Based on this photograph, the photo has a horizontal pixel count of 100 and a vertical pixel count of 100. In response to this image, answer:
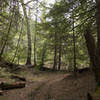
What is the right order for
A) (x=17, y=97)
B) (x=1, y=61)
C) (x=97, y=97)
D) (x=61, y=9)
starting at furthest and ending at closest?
1. (x=1, y=61)
2. (x=61, y=9)
3. (x=17, y=97)
4. (x=97, y=97)

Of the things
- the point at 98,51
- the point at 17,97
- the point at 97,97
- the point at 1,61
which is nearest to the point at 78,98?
the point at 97,97

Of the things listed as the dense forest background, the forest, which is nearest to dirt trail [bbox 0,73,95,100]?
the forest

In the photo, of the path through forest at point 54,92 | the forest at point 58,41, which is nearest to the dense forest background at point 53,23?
the forest at point 58,41

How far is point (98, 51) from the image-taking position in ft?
15.4

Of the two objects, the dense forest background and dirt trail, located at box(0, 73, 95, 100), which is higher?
the dense forest background

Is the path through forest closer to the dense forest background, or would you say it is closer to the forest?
the forest

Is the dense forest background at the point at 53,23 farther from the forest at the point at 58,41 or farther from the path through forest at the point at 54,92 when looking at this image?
the path through forest at the point at 54,92

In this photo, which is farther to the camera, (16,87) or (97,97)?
(16,87)

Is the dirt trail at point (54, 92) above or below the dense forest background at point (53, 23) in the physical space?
below

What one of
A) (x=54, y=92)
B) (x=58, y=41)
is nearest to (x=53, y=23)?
(x=58, y=41)

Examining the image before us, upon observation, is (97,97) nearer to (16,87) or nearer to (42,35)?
(16,87)

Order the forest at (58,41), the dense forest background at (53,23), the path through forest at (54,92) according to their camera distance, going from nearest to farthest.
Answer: the path through forest at (54,92), the forest at (58,41), the dense forest background at (53,23)

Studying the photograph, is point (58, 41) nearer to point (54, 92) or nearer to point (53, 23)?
point (53, 23)

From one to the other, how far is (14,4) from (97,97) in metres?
5.91
